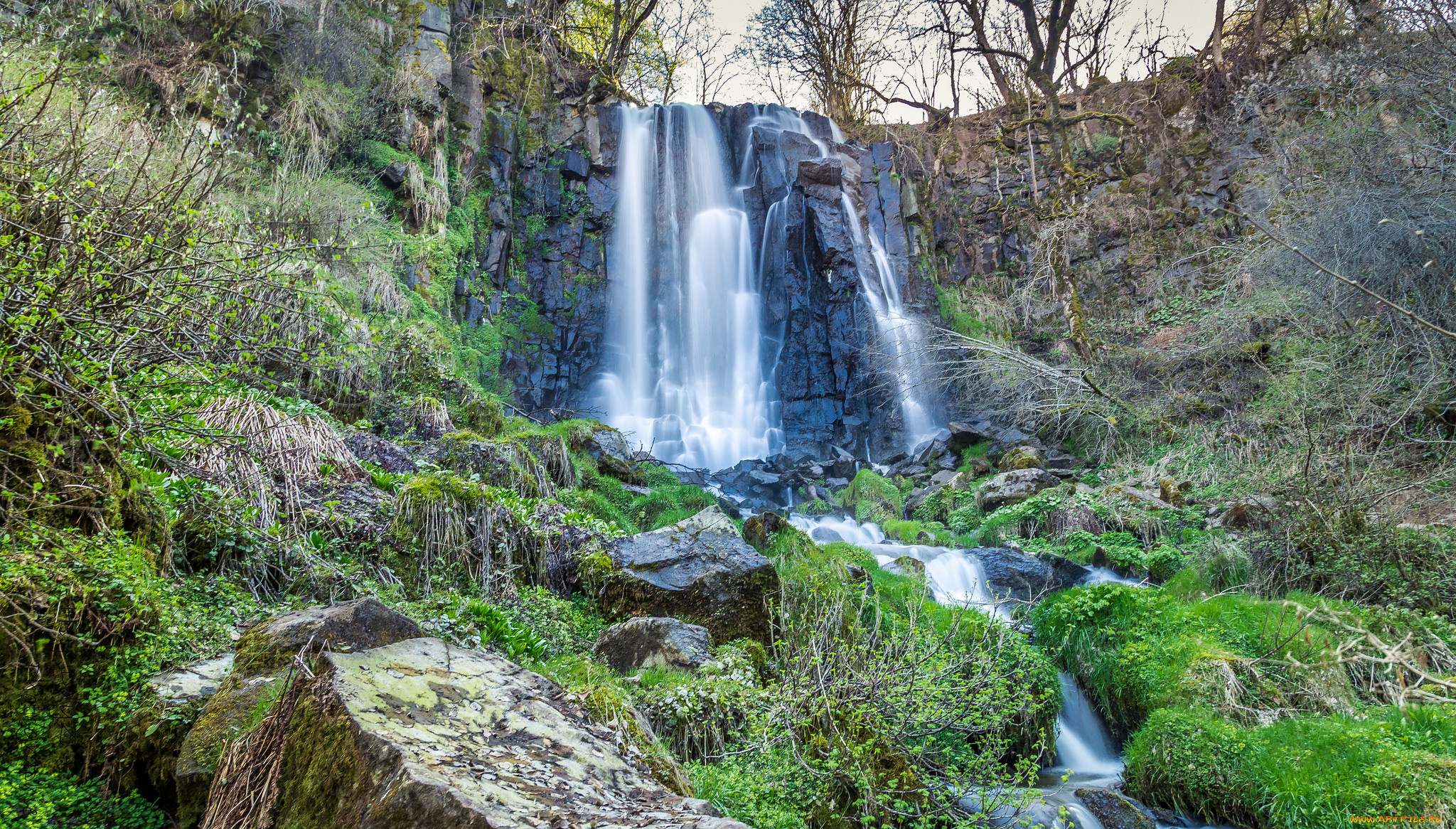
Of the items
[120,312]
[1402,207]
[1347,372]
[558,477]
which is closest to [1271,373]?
[1347,372]

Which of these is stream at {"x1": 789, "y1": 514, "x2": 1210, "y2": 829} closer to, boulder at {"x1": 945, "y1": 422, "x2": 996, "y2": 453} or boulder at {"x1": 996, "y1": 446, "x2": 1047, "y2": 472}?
boulder at {"x1": 996, "y1": 446, "x2": 1047, "y2": 472}

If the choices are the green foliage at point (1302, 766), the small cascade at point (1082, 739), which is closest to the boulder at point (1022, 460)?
the small cascade at point (1082, 739)

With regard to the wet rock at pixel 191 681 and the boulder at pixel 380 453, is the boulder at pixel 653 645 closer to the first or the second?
the wet rock at pixel 191 681

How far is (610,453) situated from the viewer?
1016 cm

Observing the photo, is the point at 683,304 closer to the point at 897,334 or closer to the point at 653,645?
the point at 897,334

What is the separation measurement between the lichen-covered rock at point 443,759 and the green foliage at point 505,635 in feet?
6.16

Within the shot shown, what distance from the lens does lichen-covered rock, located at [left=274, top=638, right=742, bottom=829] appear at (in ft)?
5.48

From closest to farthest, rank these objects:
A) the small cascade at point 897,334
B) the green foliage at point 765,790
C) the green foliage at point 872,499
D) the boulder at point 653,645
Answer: the green foliage at point 765,790 < the boulder at point 653,645 < the green foliage at point 872,499 < the small cascade at point 897,334

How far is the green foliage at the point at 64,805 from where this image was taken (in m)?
2.12

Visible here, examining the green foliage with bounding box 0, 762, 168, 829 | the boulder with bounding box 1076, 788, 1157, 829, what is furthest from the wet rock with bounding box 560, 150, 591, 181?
the green foliage with bounding box 0, 762, 168, 829

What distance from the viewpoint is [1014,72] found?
21109mm

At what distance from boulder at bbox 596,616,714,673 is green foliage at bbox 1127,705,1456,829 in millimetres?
3468

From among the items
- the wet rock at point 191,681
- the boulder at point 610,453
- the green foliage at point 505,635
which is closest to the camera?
the wet rock at point 191,681

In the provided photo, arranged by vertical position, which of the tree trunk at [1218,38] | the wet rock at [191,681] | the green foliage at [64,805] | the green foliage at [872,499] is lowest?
the green foliage at [872,499]
